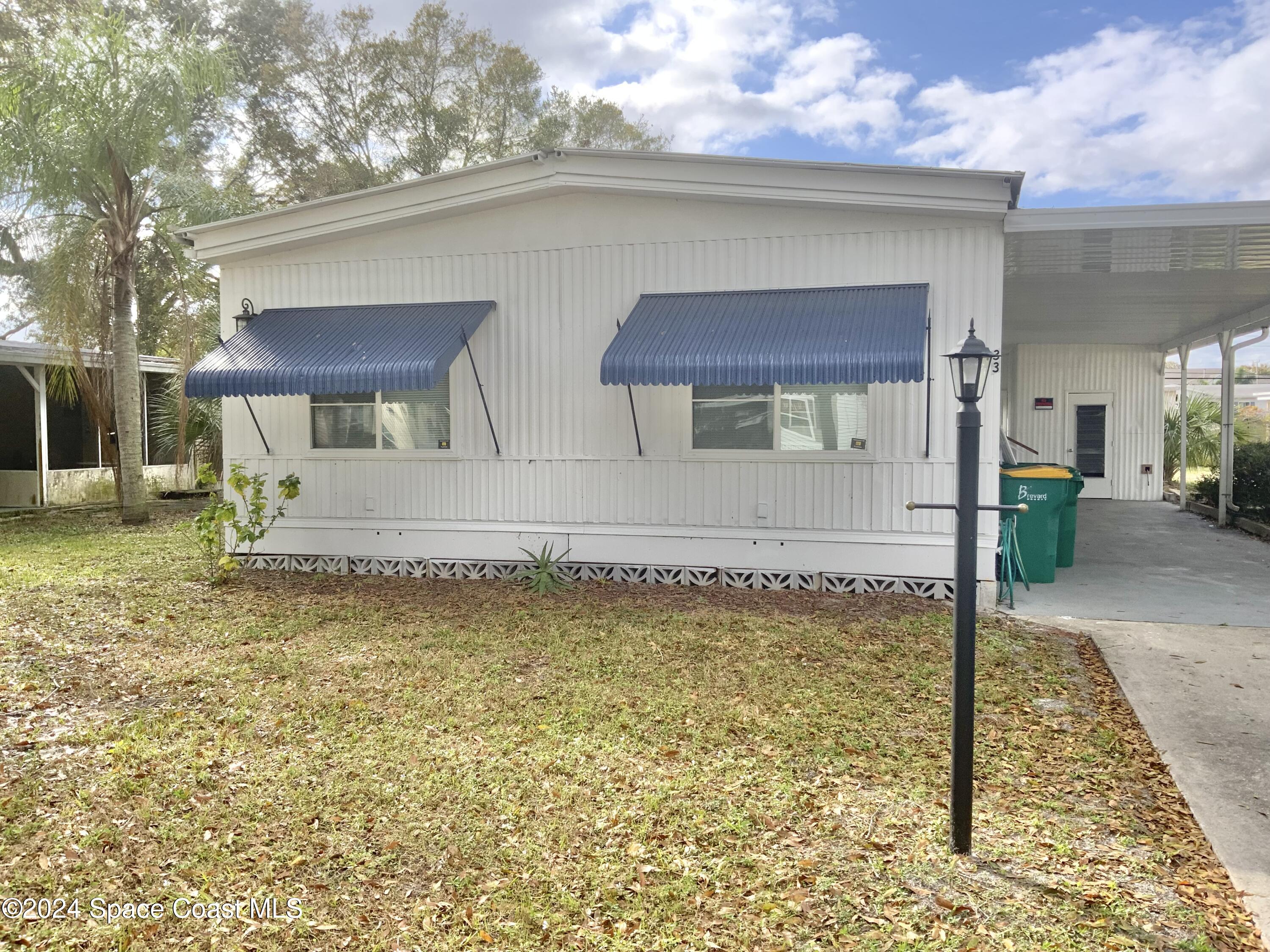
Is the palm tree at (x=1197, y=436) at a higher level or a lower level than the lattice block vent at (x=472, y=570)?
higher

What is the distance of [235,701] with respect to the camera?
16.1ft

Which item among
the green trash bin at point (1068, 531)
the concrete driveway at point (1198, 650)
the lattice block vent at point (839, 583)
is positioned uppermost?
the green trash bin at point (1068, 531)

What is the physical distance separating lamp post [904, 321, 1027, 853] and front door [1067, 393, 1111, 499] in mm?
13095

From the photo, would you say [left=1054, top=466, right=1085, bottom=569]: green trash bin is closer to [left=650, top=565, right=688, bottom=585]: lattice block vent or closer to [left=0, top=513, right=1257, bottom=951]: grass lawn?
[left=0, top=513, right=1257, bottom=951]: grass lawn

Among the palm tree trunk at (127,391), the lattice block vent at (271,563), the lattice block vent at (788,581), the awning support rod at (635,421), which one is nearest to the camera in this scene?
the lattice block vent at (788,581)

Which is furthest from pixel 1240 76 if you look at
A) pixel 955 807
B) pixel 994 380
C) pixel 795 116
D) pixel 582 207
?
pixel 955 807

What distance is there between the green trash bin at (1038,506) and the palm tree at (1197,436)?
413 inches

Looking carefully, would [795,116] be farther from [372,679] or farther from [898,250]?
[372,679]

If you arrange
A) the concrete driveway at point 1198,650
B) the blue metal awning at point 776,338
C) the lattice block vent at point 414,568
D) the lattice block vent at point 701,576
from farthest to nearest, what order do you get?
the lattice block vent at point 414,568
the lattice block vent at point 701,576
the blue metal awning at point 776,338
the concrete driveway at point 1198,650

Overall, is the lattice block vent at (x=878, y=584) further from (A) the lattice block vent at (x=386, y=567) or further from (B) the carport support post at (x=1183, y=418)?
(B) the carport support post at (x=1183, y=418)

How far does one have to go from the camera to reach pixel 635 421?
7.75 m

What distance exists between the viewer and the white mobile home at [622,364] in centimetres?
698

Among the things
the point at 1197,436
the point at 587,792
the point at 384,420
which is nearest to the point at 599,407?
the point at 384,420

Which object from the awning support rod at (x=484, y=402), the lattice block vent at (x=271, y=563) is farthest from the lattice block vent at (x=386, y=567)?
the awning support rod at (x=484, y=402)
